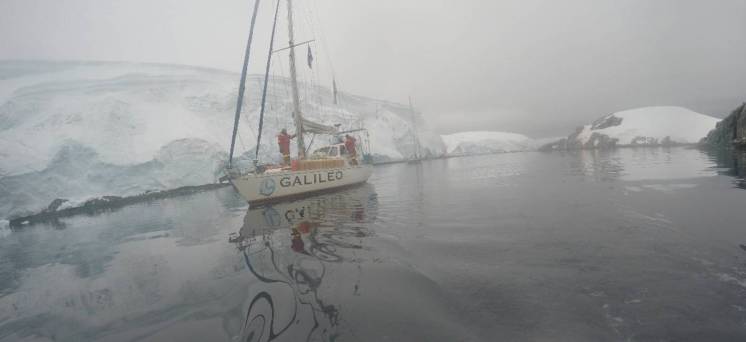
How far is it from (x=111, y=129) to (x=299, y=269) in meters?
38.5

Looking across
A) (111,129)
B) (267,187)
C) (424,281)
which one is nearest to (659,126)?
(267,187)

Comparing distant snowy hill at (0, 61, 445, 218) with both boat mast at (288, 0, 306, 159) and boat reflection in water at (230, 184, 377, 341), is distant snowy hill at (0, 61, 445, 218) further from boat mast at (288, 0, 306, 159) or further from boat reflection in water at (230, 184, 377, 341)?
boat reflection in water at (230, 184, 377, 341)

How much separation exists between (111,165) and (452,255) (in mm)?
36271

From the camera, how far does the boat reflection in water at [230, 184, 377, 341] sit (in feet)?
10.5

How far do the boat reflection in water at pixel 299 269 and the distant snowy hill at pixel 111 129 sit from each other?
1665 cm

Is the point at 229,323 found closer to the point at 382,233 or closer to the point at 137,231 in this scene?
the point at 382,233

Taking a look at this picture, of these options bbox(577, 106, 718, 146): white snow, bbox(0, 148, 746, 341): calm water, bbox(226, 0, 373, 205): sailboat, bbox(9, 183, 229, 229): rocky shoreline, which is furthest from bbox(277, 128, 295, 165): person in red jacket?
bbox(577, 106, 718, 146): white snow

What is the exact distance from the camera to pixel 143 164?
3036cm

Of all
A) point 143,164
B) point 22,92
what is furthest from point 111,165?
point 22,92

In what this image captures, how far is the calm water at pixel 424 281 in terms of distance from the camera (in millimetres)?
2943

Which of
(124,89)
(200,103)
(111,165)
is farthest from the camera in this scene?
(200,103)

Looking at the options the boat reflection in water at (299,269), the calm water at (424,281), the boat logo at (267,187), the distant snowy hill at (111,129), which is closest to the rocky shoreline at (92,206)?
the distant snowy hill at (111,129)

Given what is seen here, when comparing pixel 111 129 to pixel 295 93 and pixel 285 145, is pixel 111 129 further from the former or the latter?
pixel 285 145

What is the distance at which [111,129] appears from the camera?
104 feet
